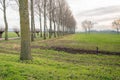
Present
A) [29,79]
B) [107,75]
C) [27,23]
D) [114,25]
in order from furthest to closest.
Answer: [114,25] → [27,23] → [107,75] → [29,79]

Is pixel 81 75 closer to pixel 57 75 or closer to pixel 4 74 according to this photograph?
pixel 57 75

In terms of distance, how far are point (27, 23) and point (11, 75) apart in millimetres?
5256

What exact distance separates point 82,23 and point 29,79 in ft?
614

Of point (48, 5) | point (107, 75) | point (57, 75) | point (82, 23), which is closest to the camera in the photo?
point (57, 75)

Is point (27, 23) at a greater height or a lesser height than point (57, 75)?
greater

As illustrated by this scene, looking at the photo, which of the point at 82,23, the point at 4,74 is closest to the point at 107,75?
the point at 4,74

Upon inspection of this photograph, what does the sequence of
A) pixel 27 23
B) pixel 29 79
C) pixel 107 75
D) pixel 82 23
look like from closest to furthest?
pixel 29 79 → pixel 107 75 → pixel 27 23 → pixel 82 23

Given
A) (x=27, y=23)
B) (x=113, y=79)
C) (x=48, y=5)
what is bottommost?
(x=113, y=79)

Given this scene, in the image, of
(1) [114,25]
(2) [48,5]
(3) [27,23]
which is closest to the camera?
(3) [27,23]

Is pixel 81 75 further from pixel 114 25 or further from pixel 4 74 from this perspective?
pixel 114 25

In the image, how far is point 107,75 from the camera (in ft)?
37.7

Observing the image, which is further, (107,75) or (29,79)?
(107,75)

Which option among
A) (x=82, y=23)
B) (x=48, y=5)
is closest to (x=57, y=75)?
(x=48, y=5)

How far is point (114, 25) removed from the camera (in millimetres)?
155125
